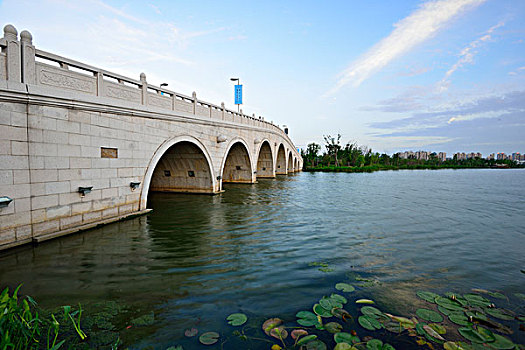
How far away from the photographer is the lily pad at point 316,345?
130 inches

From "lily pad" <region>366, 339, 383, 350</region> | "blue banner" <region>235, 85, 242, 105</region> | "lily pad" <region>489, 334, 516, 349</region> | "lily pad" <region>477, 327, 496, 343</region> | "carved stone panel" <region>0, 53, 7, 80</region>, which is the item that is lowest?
"lily pad" <region>489, 334, 516, 349</region>

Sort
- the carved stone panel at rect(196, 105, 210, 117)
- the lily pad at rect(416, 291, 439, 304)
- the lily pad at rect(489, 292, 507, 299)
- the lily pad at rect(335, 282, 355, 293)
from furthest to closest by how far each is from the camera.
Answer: the carved stone panel at rect(196, 105, 210, 117) < the lily pad at rect(335, 282, 355, 293) < the lily pad at rect(489, 292, 507, 299) < the lily pad at rect(416, 291, 439, 304)

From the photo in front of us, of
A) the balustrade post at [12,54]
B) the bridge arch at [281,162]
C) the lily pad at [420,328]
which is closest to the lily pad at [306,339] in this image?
the lily pad at [420,328]

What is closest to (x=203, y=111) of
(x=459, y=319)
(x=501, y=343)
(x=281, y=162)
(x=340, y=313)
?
(x=340, y=313)

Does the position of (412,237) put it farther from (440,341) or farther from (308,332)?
(308,332)

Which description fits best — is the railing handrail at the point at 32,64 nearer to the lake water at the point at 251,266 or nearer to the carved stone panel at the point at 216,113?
the lake water at the point at 251,266

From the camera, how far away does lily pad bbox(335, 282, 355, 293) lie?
15.7 feet

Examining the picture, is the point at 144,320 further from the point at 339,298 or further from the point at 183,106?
the point at 183,106

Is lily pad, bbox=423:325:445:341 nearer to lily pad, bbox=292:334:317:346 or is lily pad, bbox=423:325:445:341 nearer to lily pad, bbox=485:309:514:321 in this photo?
lily pad, bbox=485:309:514:321

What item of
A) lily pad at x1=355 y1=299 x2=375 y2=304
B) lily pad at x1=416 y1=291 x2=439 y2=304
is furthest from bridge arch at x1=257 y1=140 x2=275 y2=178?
lily pad at x1=355 y1=299 x2=375 y2=304

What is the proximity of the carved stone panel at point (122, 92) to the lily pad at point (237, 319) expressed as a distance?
7.94m

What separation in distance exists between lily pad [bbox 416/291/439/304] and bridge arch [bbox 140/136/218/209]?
11.8 meters

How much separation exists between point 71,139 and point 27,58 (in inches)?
82.4

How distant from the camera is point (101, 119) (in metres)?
8.75
